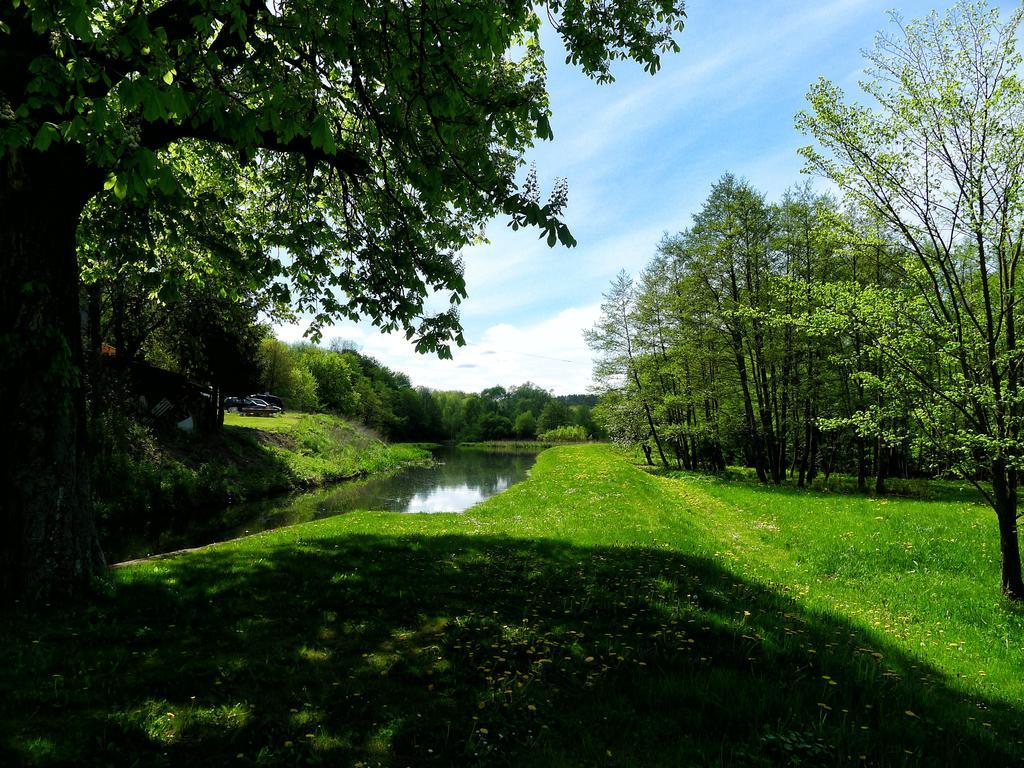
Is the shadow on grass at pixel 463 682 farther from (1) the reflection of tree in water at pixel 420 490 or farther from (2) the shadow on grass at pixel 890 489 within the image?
(2) the shadow on grass at pixel 890 489

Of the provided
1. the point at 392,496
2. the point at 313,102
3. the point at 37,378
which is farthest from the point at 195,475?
the point at 313,102

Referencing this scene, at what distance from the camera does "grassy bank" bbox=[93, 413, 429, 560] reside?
16359mm

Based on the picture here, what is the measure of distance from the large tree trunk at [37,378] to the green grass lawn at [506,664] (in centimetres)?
75

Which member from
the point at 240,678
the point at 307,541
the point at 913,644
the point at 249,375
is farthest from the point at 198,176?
the point at 249,375

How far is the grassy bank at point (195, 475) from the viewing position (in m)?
16.4

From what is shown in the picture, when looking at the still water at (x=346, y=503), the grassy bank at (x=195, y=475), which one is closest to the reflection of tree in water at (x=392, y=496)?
the still water at (x=346, y=503)

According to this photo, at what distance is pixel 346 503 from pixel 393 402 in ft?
238

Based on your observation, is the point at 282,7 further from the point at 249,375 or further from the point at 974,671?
the point at 249,375

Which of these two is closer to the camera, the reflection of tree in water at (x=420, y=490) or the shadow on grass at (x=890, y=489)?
the shadow on grass at (x=890, y=489)

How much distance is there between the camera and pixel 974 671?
6.14m

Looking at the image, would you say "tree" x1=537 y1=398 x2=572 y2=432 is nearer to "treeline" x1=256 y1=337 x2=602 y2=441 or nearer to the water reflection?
"treeline" x1=256 y1=337 x2=602 y2=441

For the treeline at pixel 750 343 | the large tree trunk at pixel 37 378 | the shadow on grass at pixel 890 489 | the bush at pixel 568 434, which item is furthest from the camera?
the bush at pixel 568 434

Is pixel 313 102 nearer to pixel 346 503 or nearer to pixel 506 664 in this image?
pixel 506 664

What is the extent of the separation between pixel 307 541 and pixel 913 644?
10753 mm
